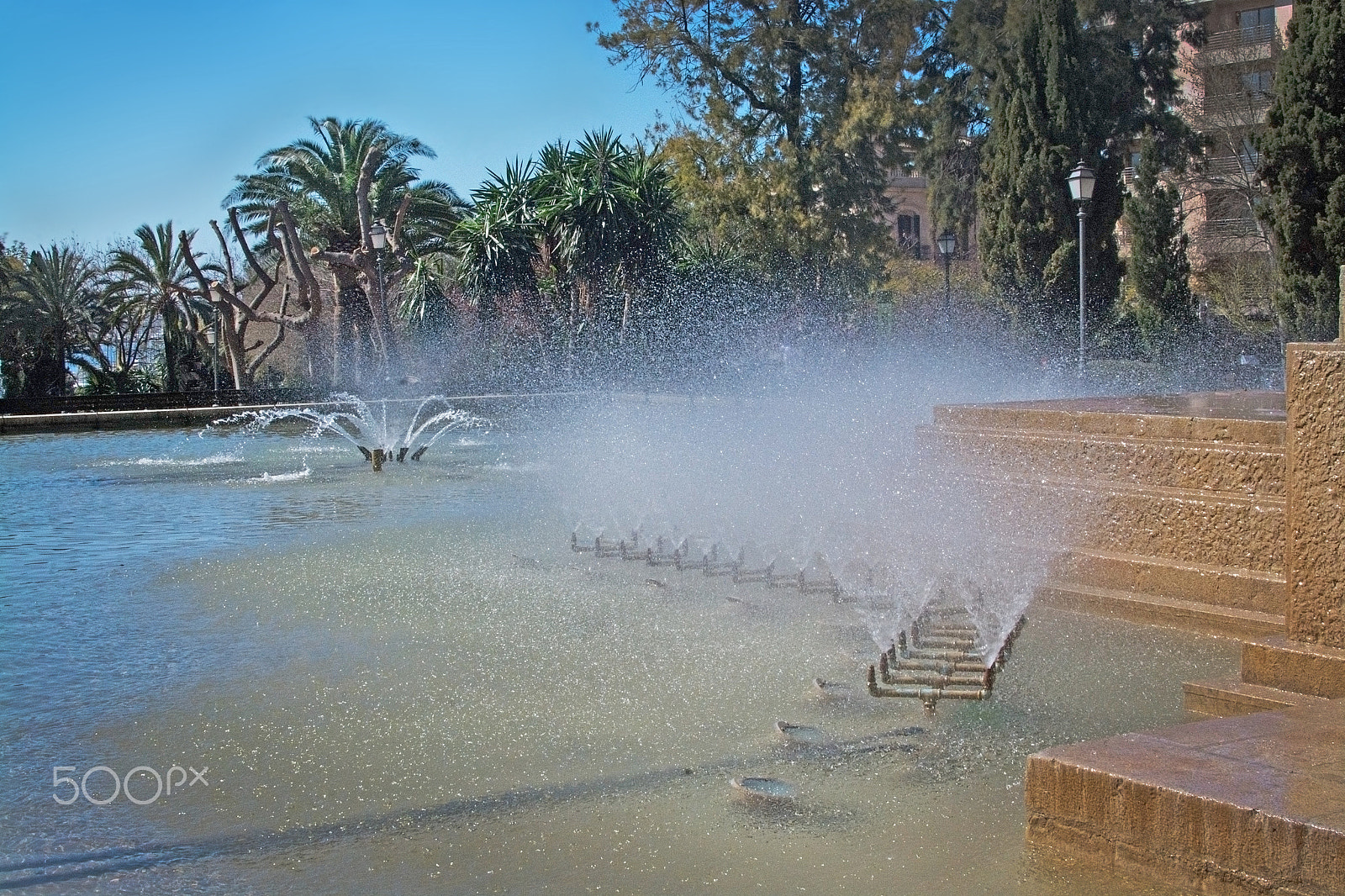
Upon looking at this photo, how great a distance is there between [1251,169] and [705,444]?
24293 millimetres

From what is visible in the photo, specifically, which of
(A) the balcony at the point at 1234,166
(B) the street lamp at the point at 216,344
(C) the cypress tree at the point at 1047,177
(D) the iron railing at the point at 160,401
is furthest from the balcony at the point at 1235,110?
(B) the street lamp at the point at 216,344

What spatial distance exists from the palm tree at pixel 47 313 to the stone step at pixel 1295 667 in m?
33.0

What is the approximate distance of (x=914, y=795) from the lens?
11.5 feet

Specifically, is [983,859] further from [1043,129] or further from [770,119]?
[770,119]

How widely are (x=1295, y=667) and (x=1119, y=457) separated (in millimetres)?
2136

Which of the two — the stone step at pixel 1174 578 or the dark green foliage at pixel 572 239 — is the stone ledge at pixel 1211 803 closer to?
the stone step at pixel 1174 578

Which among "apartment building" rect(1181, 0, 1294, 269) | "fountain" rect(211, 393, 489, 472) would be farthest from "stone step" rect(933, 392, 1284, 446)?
"apartment building" rect(1181, 0, 1294, 269)

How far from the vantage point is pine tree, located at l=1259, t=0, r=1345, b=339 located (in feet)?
55.4

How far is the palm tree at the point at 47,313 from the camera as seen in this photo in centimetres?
3256

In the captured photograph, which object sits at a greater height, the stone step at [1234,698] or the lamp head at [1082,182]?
the lamp head at [1082,182]

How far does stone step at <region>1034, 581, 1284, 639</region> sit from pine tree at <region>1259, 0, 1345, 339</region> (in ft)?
43.1

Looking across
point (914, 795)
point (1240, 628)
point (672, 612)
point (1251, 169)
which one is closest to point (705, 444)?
point (672, 612)

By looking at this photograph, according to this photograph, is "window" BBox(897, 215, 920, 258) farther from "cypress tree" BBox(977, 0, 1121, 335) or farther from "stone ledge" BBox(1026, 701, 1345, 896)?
"stone ledge" BBox(1026, 701, 1345, 896)

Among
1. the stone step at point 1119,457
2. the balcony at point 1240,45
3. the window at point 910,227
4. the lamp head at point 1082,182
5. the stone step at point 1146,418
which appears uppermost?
the balcony at point 1240,45
